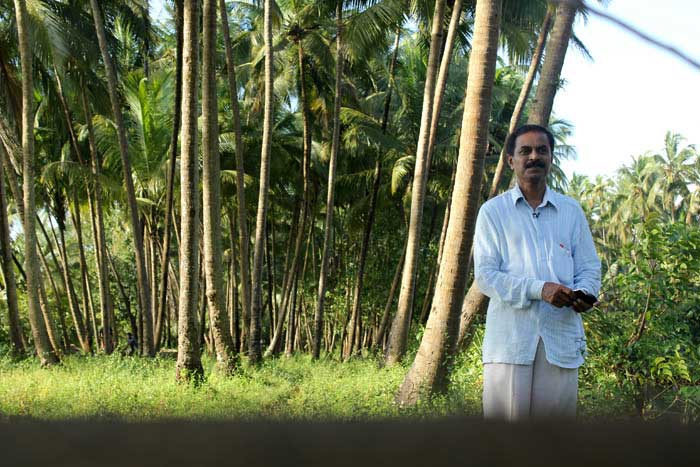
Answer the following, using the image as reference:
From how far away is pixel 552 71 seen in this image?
896 cm

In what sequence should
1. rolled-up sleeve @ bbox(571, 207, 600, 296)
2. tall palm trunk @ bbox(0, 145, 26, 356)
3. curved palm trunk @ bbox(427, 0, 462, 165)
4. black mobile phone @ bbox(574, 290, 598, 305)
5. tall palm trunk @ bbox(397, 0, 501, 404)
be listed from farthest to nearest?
tall palm trunk @ bbox(0, 145, 26, 356) → curved palm trunk @ bbox(427, 0, 462, 165) → tall palm trunk @ bbox(397, 0, 501, 404) → rolled-up sleeve @ bbox(571, 207, 600, 296) → black mobile phone @ bbox(574, 290, 598, 305)

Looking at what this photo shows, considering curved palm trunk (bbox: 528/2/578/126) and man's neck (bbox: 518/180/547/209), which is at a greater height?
curved palm trunk (bbox: 528/2/578/126)

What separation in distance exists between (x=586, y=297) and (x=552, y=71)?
651 cm

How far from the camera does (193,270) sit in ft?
39.2

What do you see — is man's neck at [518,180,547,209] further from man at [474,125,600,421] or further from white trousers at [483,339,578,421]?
white trousers at [483,339,578,421]

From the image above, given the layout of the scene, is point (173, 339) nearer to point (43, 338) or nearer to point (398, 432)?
point (43, 338)

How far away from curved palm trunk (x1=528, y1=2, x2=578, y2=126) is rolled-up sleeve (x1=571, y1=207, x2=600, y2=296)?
5.75 m

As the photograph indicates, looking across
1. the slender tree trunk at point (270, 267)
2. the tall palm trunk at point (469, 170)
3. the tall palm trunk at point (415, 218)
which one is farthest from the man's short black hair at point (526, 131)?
the slender tree trunk at point (270, 267)

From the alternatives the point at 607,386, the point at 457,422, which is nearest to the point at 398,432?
the point at 457,422

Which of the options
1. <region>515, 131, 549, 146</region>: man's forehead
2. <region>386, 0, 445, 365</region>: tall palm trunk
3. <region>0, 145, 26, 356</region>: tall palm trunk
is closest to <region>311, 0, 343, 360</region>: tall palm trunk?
<region>386, 0, 445, 365</region>: tall palm trunk

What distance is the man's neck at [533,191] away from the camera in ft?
10.6

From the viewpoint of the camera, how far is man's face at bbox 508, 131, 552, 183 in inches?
127

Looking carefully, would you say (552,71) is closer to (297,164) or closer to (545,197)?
(545,197)

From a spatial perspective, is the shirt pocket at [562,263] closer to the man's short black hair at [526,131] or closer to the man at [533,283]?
the man at [533,283]
